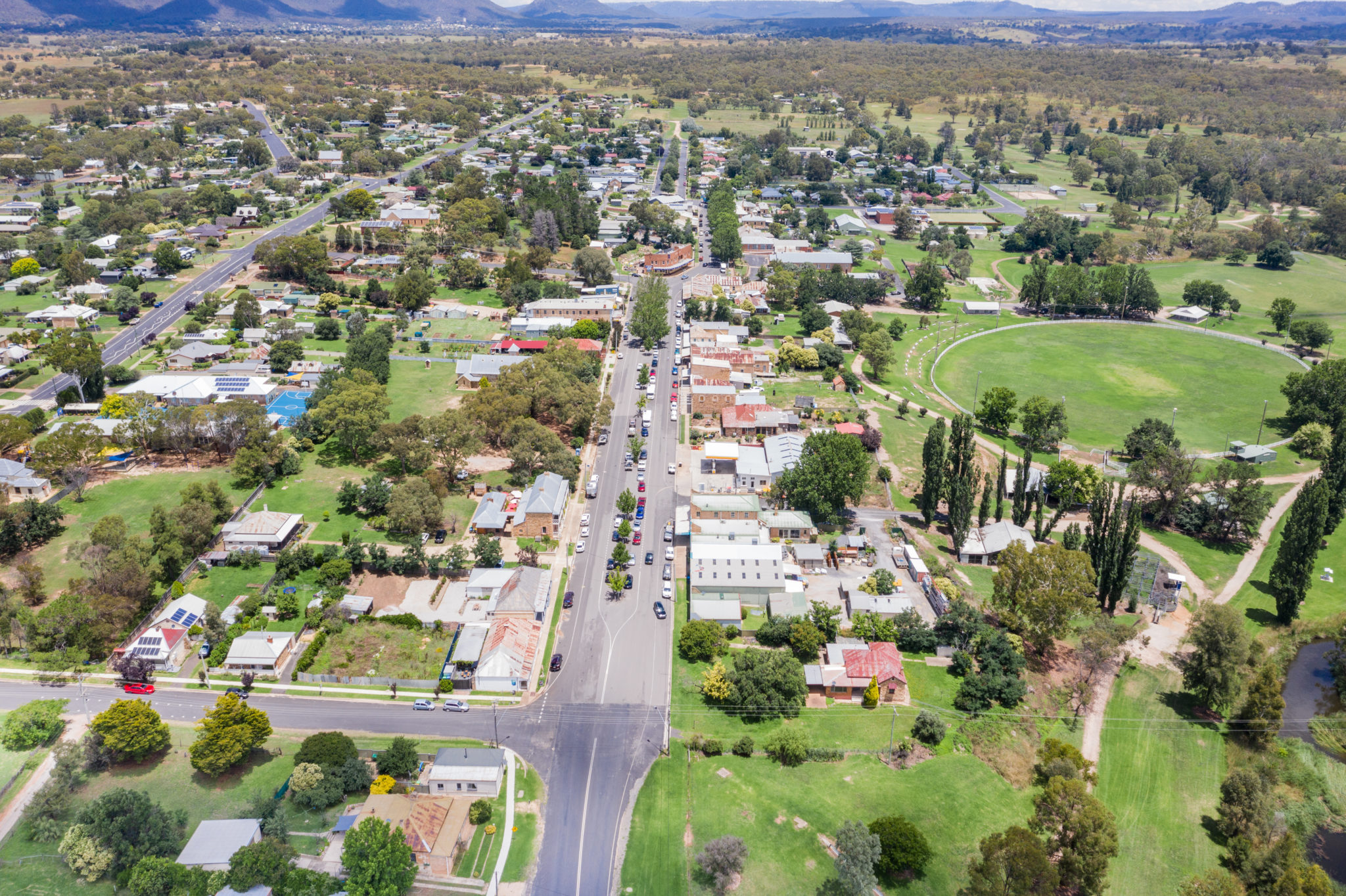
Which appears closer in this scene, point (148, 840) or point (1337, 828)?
point (148, 840)

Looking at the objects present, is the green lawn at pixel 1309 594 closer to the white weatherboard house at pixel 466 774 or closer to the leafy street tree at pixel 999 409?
the leafy street tree at pixel 999 409

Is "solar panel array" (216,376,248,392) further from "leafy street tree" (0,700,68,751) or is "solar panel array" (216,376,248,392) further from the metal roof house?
the metal roof house

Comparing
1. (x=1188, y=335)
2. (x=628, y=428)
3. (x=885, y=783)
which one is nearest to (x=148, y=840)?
→ (x=885, y=783)

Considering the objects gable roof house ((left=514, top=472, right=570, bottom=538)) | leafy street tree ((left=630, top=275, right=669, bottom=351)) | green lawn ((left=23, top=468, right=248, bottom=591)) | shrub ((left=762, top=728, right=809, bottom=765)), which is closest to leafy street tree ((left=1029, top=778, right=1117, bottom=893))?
shrub ((left=762, top=728, right=809, bottom=765))

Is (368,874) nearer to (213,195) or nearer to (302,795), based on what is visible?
(302,795)

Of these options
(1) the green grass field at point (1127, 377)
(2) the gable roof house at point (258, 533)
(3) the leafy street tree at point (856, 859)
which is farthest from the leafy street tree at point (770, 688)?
(1) the green grass field at point (1127, 377)

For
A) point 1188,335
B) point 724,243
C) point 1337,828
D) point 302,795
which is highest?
point 724,243
